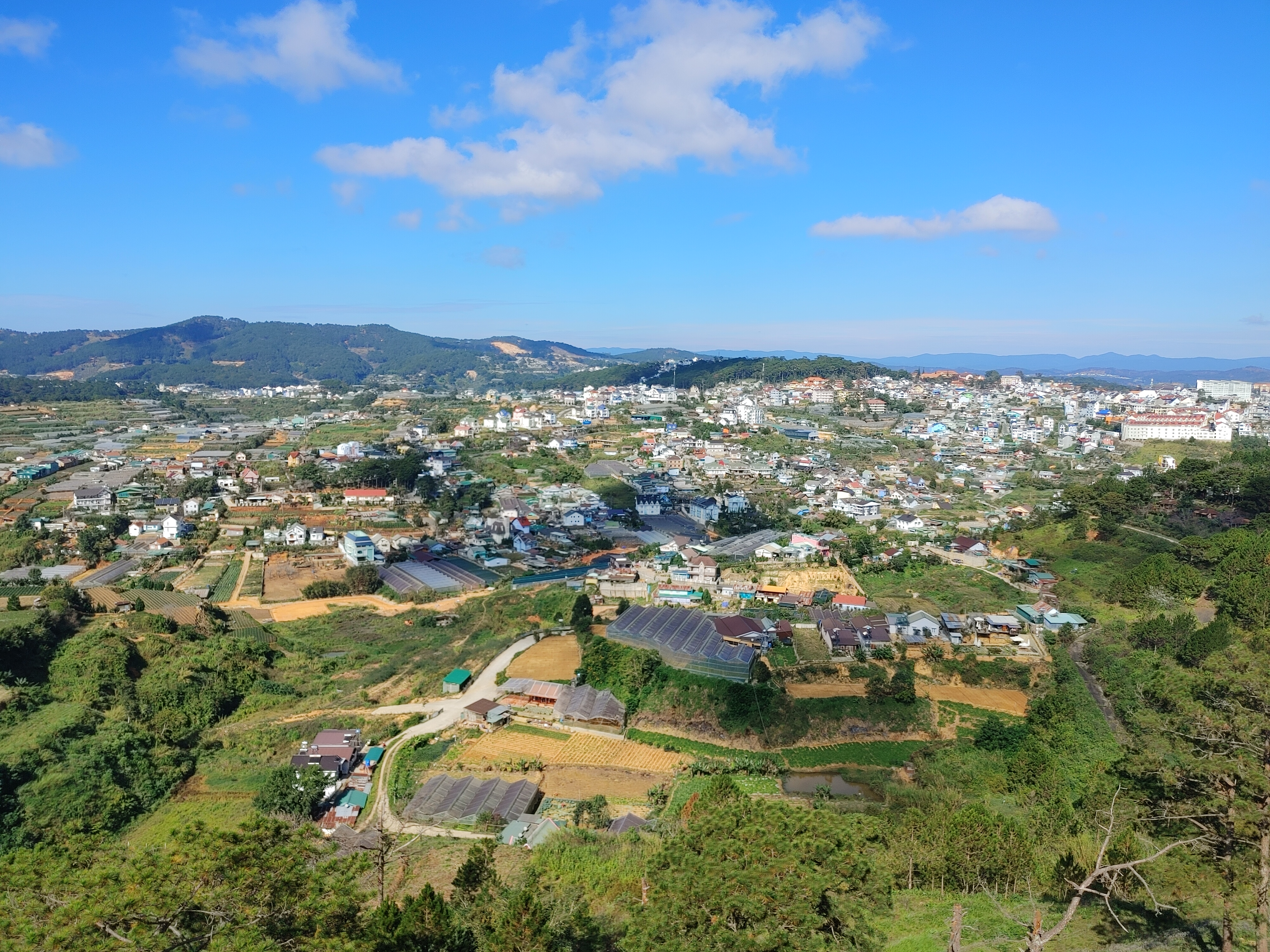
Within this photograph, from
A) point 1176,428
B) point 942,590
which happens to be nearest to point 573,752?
point 942,590

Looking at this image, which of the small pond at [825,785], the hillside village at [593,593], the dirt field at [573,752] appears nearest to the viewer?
the small pond at [825,785]

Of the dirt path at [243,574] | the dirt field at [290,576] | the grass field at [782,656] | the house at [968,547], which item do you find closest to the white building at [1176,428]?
the house at [968,547]

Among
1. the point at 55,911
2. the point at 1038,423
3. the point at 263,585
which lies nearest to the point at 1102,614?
the point at 55,911

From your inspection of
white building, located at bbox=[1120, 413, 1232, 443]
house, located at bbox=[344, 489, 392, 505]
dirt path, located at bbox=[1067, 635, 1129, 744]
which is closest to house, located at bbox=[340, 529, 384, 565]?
house, located at bbox=[344, 489, 392, 505]

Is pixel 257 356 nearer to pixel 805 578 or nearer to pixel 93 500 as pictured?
pixel 93 500

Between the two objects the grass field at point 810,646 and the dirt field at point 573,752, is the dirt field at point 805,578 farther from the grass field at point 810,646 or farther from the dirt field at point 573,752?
the dirt field at point 573,752

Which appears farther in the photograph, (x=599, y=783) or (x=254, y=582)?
(x=254, y=582)
